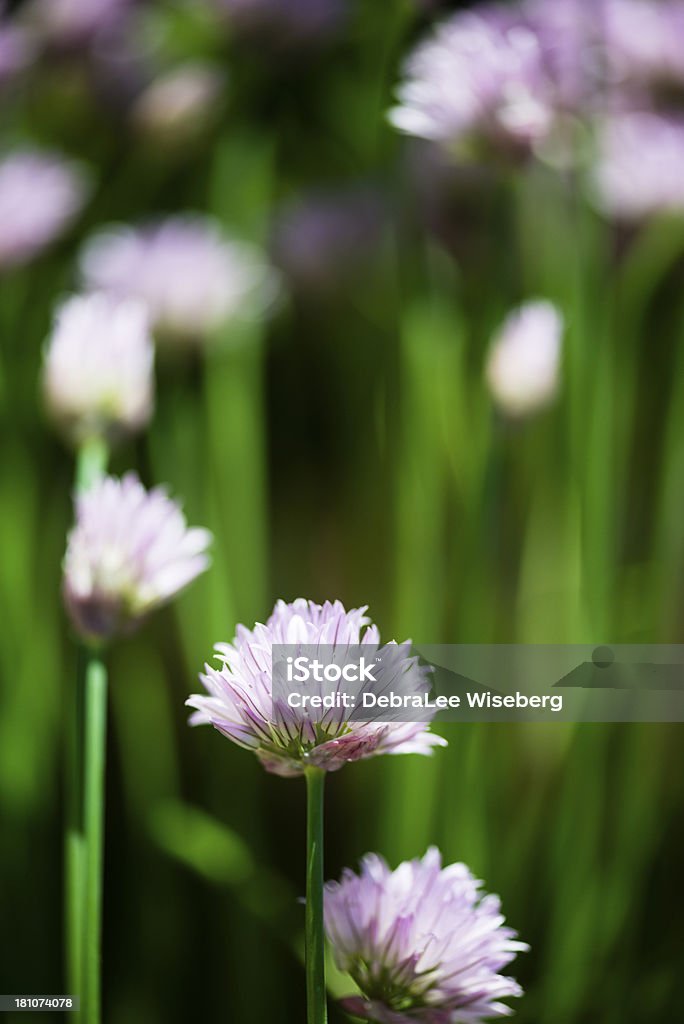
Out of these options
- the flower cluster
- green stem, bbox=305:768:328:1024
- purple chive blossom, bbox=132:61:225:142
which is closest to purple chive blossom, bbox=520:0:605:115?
the flower cluster

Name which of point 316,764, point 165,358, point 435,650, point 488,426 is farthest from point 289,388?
point 316,764

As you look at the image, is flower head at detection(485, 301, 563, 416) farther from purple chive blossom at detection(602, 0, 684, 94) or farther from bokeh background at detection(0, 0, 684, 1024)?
purple chive blossom at detection(602, 0, 684, 94)

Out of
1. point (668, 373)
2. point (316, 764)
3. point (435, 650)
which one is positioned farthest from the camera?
point (668, 373)

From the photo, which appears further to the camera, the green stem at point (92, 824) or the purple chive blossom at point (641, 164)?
the purple chive blossom at point (641, 164)

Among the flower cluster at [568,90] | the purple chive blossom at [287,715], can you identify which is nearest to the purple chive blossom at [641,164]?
the flower cluster at [568,90]

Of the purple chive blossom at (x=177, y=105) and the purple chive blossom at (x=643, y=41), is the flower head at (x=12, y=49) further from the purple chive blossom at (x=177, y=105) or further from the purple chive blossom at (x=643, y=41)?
the purple chive blossom at (x=643, y=41)

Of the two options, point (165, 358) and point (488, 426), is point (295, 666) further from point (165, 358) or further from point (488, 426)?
point (165, 358)
